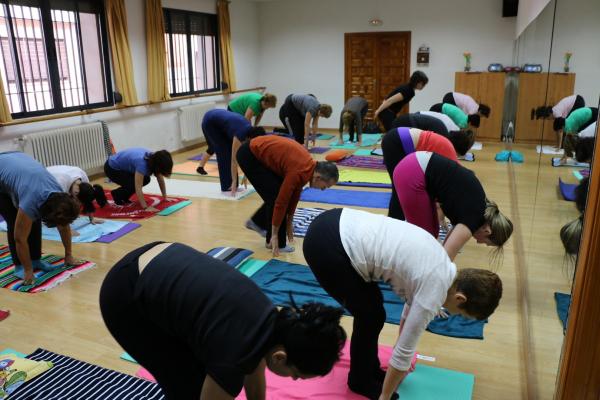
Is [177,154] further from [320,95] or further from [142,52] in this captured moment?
[320,95]

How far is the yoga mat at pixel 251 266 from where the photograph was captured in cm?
339

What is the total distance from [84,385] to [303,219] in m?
2.53

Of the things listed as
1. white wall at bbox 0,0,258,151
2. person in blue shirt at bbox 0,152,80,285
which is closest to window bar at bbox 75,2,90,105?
white wall at bbox 0,0,258,151

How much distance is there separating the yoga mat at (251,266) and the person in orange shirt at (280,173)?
0.15m

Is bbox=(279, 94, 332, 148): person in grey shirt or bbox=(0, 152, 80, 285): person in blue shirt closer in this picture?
bbox=(0, 152, 80, 285): person in blue shirt

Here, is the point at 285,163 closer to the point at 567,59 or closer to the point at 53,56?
the point at 567,59

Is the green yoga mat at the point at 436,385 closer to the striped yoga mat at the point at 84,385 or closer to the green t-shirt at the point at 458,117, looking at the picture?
the striped yoga mat at the point at 84,385

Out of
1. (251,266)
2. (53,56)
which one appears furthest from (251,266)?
(53,56)

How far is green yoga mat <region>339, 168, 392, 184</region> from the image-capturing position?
582 centimetres

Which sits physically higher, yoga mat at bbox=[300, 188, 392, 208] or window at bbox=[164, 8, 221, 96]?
window at bbox=[164, 8, 221, 96]

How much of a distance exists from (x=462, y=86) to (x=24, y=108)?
6423 millimetres

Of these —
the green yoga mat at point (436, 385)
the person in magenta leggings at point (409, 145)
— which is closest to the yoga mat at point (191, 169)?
the person in magenta leggings at point (409, 145)

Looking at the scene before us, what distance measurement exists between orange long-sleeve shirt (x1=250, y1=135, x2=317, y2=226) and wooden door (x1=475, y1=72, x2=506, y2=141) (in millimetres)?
5779

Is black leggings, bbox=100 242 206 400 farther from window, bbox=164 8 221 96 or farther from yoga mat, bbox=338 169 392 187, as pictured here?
window, bbox=164 8 221 96
